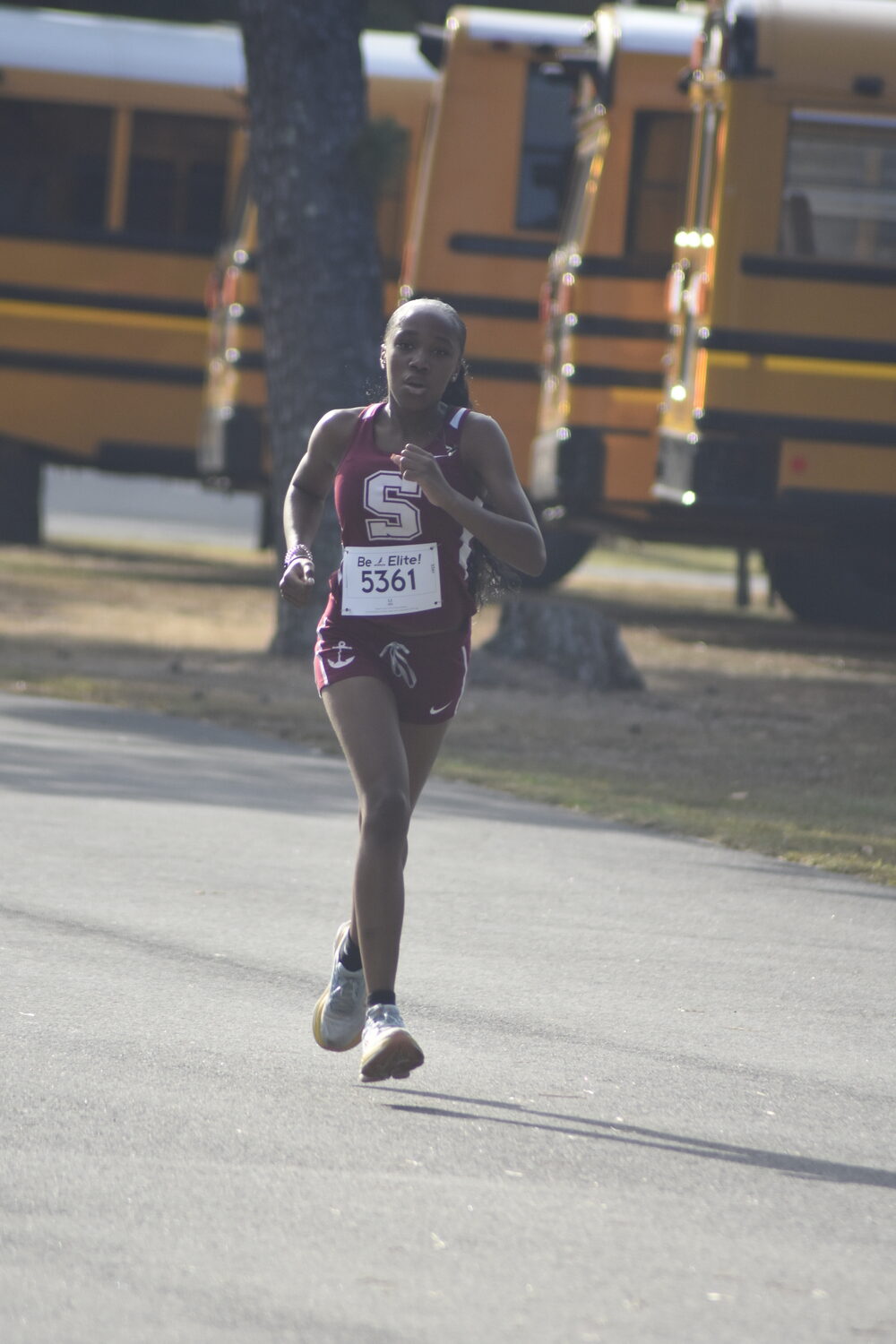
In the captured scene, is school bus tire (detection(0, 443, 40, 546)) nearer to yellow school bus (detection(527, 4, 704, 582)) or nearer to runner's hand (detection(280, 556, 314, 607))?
yellow school bus (detection(527, 4, 704, 582))

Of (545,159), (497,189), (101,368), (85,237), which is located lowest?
(101,368)

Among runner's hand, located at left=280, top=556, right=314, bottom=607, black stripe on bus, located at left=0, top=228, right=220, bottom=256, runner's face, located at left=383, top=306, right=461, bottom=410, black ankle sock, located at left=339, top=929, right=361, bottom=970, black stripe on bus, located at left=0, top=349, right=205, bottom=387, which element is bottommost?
black ankle sock, located at left=339, top=929, right=361, bottom=970

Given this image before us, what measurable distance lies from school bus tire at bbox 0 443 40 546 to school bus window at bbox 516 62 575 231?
4.92m

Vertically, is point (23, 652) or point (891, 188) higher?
point (891, 188)

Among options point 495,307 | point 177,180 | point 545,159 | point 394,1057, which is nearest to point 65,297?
point 177,180

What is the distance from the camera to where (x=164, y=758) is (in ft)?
32.0

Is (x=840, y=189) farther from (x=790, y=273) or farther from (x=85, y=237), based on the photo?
(x=85, y=237)

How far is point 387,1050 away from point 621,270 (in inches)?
436

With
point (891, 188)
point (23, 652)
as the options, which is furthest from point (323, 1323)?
point (891, 188)

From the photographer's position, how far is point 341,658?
5.09 m

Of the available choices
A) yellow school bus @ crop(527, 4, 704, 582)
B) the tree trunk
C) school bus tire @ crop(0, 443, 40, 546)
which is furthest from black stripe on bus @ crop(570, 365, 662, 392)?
school bus tire @ crop(0, 443, 40, 546)

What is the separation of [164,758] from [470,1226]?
5.81 metres

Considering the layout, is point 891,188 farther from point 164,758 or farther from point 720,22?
point 164,758

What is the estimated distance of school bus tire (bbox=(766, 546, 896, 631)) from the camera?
→ 56.3 feet
